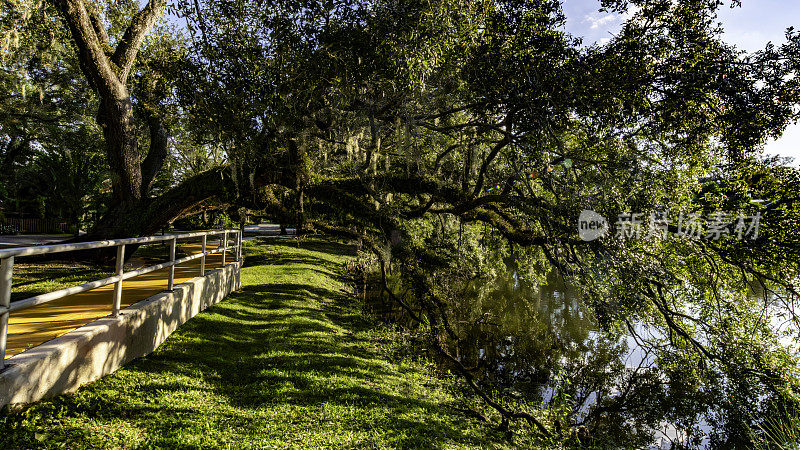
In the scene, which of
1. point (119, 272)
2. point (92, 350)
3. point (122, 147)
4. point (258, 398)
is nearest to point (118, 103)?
point (122, 147)

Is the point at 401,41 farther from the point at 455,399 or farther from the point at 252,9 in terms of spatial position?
the point at 455,399

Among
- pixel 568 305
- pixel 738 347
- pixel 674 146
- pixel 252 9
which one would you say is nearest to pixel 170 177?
pixel 252 9

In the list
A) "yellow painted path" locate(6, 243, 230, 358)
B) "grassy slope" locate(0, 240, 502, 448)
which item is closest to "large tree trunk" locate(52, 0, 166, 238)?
"yellow painted path" locate(6, 243, 230, 358)

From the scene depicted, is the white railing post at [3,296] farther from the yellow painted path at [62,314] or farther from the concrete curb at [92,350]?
the yellow painted path at [62,314]

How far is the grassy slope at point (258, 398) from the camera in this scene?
3305mm

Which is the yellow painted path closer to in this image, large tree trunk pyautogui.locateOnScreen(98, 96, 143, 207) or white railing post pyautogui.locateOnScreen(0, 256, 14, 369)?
white railing post pyautogui.locateOnScreen(0, 256, 14, 369)

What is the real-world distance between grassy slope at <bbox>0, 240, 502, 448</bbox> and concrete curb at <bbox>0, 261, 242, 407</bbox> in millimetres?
130

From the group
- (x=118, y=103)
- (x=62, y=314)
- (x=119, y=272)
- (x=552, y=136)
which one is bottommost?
(x=62, y=314)

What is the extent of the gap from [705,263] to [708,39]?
496cm

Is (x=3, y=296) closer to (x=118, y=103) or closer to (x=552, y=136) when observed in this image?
(x=552, y=136)

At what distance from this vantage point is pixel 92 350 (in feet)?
12.4

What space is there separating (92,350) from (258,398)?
193cm

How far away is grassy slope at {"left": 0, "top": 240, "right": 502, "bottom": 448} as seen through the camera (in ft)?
10.8

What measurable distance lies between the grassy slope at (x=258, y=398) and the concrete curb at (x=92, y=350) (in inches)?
5.1
